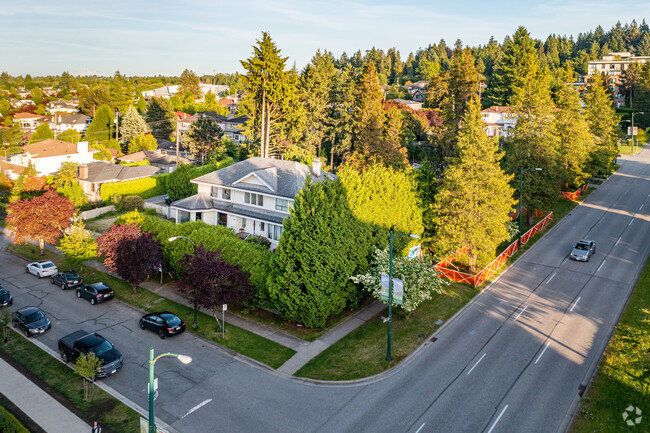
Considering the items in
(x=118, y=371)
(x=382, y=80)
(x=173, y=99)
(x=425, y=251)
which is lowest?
(x=118, y=371)

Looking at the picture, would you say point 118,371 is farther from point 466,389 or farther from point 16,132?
point 16,132

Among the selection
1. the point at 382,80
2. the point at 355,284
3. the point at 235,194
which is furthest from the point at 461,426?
the point at 382,80

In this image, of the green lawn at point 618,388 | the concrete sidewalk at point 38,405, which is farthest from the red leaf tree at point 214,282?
the green lawn at point 618,388

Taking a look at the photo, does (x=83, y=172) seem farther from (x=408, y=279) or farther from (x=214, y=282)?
(x=408, y=279)

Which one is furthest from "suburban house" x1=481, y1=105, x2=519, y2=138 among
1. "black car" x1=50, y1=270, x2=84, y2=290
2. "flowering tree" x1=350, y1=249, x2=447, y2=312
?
"black car" x1=50, y1=270, x2=84, y2=290

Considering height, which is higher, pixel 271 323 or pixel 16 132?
pixel 16 132

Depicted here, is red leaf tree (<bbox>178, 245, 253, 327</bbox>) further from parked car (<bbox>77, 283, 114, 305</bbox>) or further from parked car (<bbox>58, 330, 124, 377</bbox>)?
parked car (<bbox>77, 283, 114, 305</bbox>)

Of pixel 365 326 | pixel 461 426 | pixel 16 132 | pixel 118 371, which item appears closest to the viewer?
pixel 461 426

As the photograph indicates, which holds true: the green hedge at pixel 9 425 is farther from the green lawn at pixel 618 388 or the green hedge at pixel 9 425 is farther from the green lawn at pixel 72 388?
the green lawn at pixel 618 388
